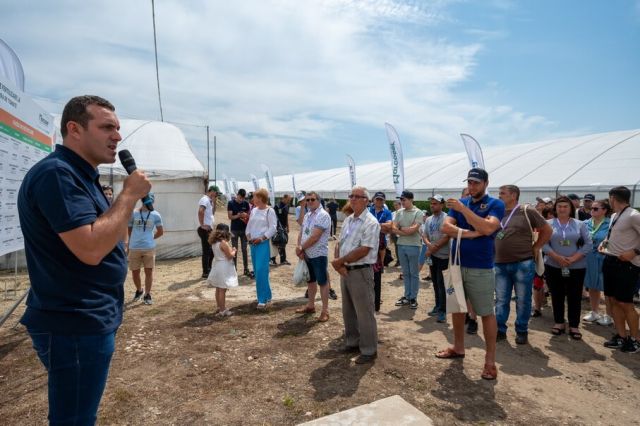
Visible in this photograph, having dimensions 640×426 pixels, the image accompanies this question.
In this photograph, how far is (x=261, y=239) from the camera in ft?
20.6

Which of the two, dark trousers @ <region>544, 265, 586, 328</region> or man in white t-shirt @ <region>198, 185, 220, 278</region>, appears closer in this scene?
dark trousers @ <region>544, 265, 586, 328</region>

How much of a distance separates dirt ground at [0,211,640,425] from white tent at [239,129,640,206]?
10.9 meters

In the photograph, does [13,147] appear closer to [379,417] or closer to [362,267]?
[362,267]

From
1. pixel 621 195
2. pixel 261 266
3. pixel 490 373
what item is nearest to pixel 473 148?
pixel 621 195

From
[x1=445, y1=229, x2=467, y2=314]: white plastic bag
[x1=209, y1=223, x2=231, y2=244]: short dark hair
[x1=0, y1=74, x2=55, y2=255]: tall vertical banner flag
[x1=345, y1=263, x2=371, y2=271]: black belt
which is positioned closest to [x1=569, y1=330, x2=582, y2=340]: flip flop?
[x1=445, y1=229, x2=467, y2=314]: white plastic bag

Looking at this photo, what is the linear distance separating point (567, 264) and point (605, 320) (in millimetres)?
1557

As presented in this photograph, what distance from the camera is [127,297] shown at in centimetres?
702

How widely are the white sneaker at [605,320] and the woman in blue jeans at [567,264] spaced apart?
0.89m

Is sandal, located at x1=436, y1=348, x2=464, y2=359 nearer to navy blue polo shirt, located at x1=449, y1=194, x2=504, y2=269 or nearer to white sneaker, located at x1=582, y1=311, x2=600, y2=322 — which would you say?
navy blue polo shirt, located at x1=449, y1=194, x2=504, y2=269

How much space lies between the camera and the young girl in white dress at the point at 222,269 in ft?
19.2

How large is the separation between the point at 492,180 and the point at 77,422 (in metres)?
19.8

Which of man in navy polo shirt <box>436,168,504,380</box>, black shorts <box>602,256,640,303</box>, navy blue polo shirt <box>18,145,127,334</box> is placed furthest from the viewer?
black shorts <box>602,256,640,303</box>

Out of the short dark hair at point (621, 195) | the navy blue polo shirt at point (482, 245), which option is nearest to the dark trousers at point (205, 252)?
the navy blue polo shirt at point (482, 245)

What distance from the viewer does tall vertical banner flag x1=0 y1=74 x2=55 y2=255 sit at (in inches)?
157
